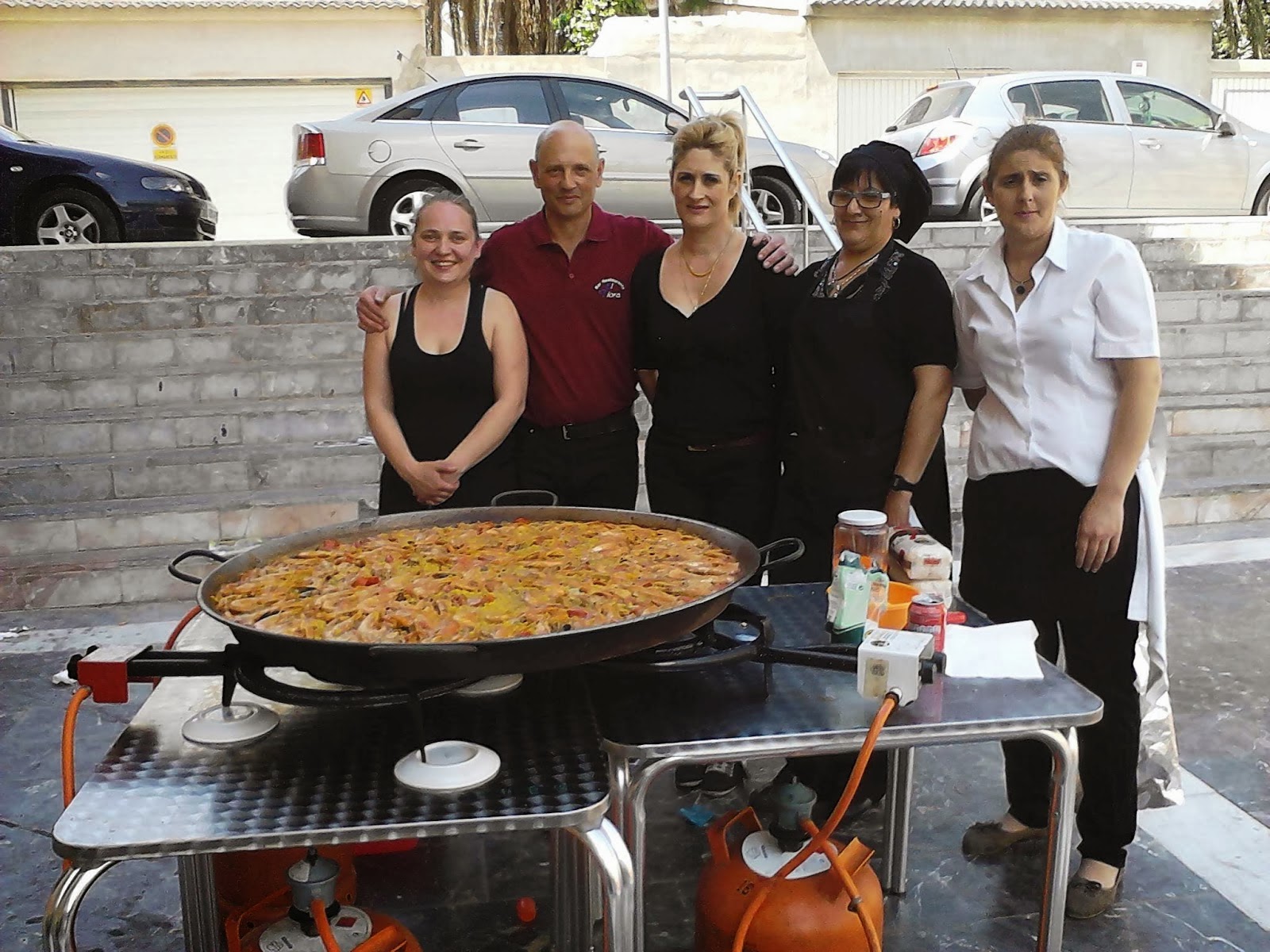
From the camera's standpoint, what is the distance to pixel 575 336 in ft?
10.2

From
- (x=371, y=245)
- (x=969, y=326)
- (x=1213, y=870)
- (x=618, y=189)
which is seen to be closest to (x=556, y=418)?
(x=969, y=326)

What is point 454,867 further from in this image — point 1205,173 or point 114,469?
point 1205,173

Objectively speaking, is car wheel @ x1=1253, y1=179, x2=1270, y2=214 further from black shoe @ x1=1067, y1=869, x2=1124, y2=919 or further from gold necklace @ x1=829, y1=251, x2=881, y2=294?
black shoe @ x1=1067, y1=869, x2=1124, y2=919

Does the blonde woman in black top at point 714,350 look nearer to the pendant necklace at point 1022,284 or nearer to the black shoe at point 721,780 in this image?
the pendant necklace at point 1022,284

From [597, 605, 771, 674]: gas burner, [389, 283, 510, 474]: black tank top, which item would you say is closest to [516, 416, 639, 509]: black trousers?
[389, 283, 510, 474]: black tank top

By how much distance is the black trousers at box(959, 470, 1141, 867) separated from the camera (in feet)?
8.14

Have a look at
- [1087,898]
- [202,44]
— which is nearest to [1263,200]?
[1087,898]

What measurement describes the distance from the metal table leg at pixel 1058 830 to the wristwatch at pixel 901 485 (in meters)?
0.89

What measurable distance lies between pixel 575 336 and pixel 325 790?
174 cm

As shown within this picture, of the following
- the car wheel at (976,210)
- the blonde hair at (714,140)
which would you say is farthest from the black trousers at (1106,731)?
the car wheel at (976,210)

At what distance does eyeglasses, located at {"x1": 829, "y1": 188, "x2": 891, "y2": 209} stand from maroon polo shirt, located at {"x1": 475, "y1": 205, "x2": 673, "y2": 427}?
0.71 meters

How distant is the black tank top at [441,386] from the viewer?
2969 millimetres

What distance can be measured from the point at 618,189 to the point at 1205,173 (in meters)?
5.33

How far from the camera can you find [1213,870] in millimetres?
2771
